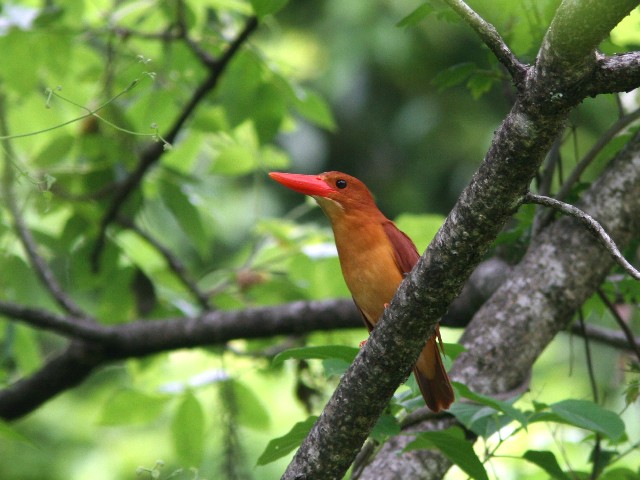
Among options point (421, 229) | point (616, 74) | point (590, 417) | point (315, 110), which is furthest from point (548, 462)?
point (315, 110)

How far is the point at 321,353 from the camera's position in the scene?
1944 mm

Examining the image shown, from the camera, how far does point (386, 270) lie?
9.35 feet

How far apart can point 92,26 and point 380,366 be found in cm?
254

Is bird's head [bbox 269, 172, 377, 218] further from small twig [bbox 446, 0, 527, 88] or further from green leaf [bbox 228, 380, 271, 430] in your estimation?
small twig [bbox 446, 0, 527, 88]

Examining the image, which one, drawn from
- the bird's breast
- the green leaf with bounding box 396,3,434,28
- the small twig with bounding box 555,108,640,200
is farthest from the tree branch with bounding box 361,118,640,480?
the green leaf with bounding box 396,3,434,28

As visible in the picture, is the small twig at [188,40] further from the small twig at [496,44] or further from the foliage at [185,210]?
the small twig at [496,44]

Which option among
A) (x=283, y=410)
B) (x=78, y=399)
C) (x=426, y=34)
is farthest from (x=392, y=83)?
(x=283, y=410)

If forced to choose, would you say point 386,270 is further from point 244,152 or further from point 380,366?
point 244,152

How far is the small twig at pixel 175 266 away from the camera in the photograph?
391 centimetres

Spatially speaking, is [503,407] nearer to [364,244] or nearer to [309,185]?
[364,244]

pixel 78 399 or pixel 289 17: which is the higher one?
pixel 289 17

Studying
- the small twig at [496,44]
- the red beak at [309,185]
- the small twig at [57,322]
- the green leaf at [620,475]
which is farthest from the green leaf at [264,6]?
the green leaf at [620,475]

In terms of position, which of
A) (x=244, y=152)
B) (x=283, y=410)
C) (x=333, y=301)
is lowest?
(x=283, y=410)

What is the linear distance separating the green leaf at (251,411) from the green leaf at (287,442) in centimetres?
145
